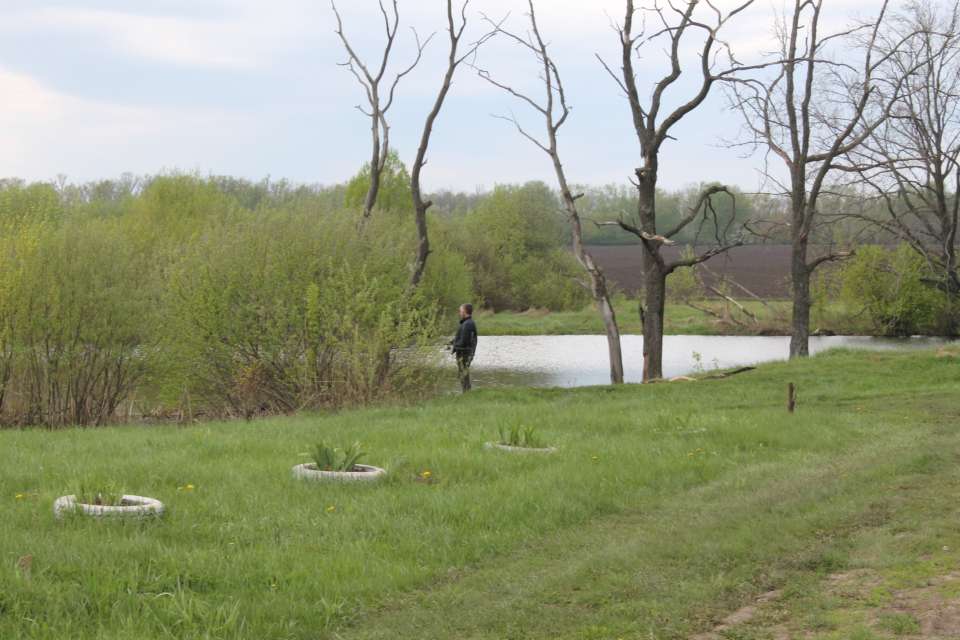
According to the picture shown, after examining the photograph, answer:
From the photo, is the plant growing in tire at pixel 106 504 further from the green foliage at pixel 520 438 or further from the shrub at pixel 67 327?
the shrub at pixel 67 327

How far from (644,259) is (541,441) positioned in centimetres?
1327

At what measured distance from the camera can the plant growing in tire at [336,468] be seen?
31.3ft

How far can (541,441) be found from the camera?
12.0 meters

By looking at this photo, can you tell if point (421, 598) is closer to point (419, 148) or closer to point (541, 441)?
point (541, 441)

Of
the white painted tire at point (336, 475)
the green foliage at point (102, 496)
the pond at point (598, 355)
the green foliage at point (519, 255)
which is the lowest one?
the pond at point (598, 355)

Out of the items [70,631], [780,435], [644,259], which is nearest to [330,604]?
[70,631]

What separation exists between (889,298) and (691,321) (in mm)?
13323

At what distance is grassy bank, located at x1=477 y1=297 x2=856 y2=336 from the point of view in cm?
5412

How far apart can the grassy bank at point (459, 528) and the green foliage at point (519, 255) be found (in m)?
50.5

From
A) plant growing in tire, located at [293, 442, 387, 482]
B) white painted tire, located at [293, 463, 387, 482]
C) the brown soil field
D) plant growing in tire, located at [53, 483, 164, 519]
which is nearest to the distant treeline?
plant growing in tire, located at [293, 442, 387, 482]

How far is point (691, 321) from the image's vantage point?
6041 centimetres

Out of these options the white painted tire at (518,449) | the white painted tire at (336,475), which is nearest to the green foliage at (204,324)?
the white painted tire at (518,449)

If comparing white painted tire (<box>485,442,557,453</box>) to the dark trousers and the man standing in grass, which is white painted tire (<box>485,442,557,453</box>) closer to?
the man standing in grass

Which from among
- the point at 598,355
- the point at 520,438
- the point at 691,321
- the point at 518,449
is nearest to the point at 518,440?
the point at 520,438
